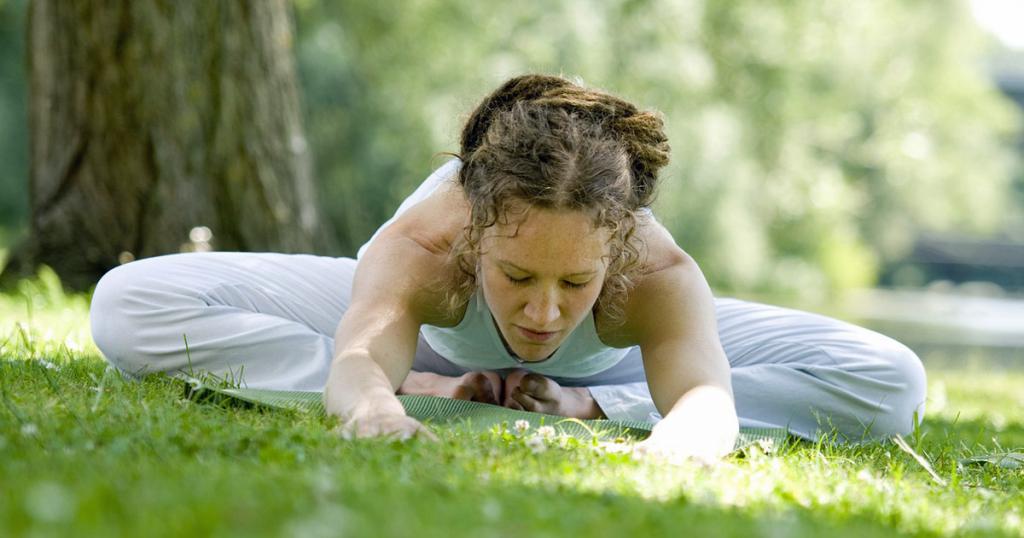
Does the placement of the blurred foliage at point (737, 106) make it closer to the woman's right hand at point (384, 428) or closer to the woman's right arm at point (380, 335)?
the woman's right arm at point (380, 335)

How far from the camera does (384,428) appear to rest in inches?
123

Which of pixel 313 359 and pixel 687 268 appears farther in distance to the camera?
pixel 313 359

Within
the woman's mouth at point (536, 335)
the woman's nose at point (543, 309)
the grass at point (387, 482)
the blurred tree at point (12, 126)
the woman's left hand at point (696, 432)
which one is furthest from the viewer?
the blurred tree at point (12, 126)

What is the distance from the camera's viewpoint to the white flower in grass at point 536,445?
10.2 ft

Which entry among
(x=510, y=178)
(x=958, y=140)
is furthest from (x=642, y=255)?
(x=958, y=140)

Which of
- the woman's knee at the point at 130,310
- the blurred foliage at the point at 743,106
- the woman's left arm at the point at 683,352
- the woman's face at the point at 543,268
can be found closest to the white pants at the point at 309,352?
the woman's knee at the point at 130,310

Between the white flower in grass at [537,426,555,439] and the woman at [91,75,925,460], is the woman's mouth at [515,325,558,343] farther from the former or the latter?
the white flower in grass at [537,426,555,439]

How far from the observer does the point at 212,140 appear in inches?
308

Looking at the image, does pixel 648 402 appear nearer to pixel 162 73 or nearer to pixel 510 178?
pixel 510 178

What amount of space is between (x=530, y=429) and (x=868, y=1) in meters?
26.6

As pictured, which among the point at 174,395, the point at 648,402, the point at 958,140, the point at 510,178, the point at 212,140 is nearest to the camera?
the point at 510,178

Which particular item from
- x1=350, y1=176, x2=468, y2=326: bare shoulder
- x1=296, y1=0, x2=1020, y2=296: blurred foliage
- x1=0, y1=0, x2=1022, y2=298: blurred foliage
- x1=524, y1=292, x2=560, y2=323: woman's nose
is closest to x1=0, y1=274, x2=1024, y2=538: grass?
x1=524, y1=292, x2=560, y2=323: woman's nose

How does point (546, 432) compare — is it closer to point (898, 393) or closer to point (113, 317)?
point (898, 393)

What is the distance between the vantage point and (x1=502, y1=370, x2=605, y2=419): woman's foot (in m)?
4.11
